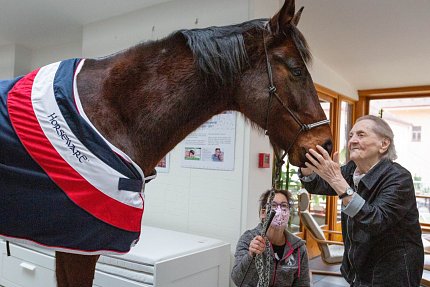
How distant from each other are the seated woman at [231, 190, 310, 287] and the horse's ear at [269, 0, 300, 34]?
1.04 meters

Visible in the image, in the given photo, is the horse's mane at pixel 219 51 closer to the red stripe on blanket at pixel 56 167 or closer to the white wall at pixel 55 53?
the red stripe on blanket at pixel 56 167

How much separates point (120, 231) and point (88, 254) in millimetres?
87

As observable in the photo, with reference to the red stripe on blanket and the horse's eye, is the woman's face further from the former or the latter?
the red stripe on blanket

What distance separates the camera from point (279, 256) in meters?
1.94

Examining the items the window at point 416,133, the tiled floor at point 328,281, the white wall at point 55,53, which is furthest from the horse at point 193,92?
the window at point 416,133

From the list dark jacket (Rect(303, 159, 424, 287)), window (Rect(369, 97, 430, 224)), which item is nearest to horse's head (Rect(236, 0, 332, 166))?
dark jacket (Rect(303, 159, 424, 287))

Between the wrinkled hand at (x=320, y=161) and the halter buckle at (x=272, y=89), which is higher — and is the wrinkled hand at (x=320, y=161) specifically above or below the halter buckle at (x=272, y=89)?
below

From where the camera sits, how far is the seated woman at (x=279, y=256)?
1.86 metres

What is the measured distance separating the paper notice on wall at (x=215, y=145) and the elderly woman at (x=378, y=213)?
1007mm

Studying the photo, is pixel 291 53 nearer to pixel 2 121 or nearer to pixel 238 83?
pixel 238 83

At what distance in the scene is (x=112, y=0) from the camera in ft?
10.0

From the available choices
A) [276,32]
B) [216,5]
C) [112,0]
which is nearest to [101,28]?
[112,0]

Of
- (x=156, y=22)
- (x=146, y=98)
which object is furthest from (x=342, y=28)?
(x=146, y=98)

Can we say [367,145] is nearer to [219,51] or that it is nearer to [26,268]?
[219,51]
